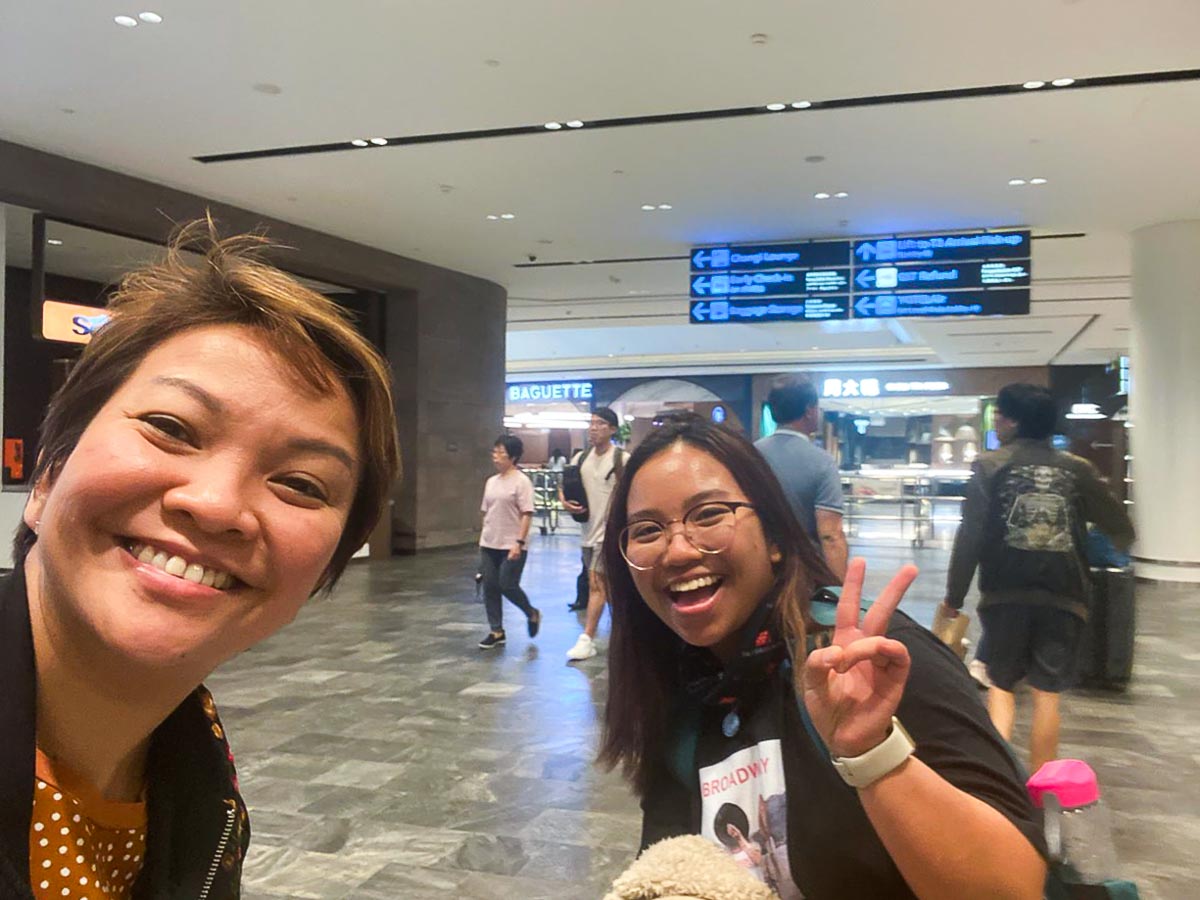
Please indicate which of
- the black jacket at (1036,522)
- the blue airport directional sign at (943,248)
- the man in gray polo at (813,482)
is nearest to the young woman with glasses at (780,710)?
the black jacket at (1036,522)

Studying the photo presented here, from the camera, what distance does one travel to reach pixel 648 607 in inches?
66.9

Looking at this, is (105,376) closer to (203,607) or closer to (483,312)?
(203,607)

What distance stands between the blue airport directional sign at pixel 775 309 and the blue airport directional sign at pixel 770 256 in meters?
0.44

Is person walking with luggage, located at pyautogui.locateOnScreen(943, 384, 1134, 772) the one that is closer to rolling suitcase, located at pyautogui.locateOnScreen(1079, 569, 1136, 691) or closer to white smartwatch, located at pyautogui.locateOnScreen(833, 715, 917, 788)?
rolling suitcase, located at pyautogui.locateOnScreen(1079, 569, 1136, 691)

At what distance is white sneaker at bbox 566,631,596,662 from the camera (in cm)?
676

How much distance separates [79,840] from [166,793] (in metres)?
0.13

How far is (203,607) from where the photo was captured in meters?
0.97

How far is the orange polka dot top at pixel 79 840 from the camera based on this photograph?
993 mm

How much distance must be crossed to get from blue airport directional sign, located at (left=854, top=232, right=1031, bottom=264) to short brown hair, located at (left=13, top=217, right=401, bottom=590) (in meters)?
10.5

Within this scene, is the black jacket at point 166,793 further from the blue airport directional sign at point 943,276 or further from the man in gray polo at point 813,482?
the blue airport directional sign at point 943,276

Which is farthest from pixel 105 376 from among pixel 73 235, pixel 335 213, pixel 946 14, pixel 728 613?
pixel 73 235

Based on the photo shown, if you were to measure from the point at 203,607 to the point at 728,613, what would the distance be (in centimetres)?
85

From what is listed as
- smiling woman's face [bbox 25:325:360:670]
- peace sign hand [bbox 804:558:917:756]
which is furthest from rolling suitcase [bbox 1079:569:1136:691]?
smiling woman's face [bbox 25:325:360:670]

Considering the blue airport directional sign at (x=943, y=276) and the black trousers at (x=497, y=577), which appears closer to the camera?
the black trousers at (x=497, y=577)
